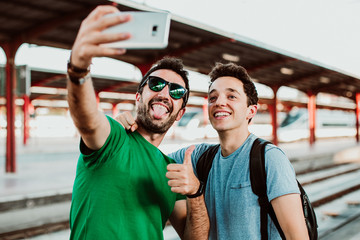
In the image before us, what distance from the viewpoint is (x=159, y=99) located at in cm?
185

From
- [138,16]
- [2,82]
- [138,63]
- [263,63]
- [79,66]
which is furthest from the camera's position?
[263,63]

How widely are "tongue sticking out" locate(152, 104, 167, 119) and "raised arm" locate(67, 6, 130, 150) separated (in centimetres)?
41

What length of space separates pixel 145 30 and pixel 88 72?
13.3 inches

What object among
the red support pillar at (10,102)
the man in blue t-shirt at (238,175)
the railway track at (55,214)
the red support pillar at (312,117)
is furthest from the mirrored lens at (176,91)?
the red support pillar at (312,117)

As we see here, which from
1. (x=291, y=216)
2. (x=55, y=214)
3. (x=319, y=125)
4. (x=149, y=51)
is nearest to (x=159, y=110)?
(x=291, y=216)

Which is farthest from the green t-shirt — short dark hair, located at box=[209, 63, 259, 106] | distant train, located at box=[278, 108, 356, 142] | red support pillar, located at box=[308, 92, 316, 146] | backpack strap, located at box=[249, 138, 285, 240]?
distant train, located at box=[278, 108, 356, 142]

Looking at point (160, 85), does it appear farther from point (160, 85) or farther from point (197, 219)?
point (197, 219)

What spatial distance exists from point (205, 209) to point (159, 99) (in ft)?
2.21

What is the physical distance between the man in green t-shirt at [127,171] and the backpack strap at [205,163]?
19 cm

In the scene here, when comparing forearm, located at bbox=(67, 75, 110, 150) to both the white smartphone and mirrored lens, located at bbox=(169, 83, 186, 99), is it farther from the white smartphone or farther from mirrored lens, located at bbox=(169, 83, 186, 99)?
mirrored lens, located at bbox=(169, 83, 186, 99)

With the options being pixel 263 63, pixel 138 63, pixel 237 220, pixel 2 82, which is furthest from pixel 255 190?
pixel 263 63

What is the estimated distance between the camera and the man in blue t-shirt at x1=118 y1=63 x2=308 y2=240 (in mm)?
1618

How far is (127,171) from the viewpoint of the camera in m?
1.54

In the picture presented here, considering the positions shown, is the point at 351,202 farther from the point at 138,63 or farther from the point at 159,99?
the point at 138,63
